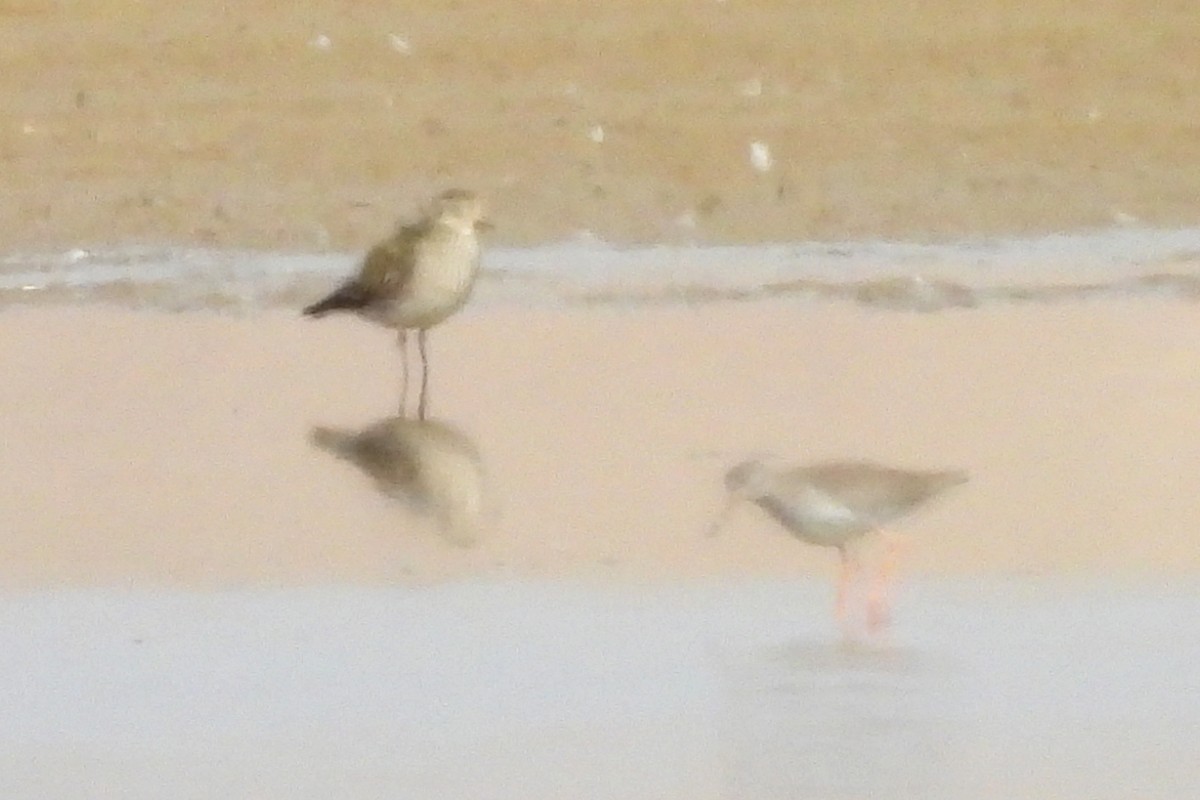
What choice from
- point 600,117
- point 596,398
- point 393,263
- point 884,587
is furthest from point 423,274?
point 600,117

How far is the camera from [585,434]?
2.47 meters

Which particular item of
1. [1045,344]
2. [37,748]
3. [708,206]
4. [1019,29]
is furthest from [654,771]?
[1019,29]

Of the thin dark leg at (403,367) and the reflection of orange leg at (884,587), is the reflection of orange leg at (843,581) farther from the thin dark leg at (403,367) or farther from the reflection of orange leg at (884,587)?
the thin dark leg at (403,367)

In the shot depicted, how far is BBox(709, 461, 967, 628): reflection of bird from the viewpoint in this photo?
6.64ft

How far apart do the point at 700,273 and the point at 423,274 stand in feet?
2.45

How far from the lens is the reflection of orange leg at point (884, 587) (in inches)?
73.2

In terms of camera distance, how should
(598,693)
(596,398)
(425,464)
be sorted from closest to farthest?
(598,693) < (425,464) < (596,398)

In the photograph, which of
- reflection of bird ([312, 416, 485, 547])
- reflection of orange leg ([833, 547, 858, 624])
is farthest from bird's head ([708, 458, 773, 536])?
reflection of bird ([312, 416, 485, 547])

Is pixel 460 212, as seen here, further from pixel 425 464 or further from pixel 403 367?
pixel 425 464

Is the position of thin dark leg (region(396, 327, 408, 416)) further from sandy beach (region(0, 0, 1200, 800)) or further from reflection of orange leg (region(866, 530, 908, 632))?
reflection of orange leg (region(866, 530, 908, 632))

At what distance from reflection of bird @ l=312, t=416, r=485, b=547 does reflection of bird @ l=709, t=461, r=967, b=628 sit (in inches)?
11.0

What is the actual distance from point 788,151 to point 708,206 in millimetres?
207

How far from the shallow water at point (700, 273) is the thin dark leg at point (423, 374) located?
362 mm

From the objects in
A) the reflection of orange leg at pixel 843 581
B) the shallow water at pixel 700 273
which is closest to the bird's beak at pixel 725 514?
the reflection of orange leg at pixel 843 581
